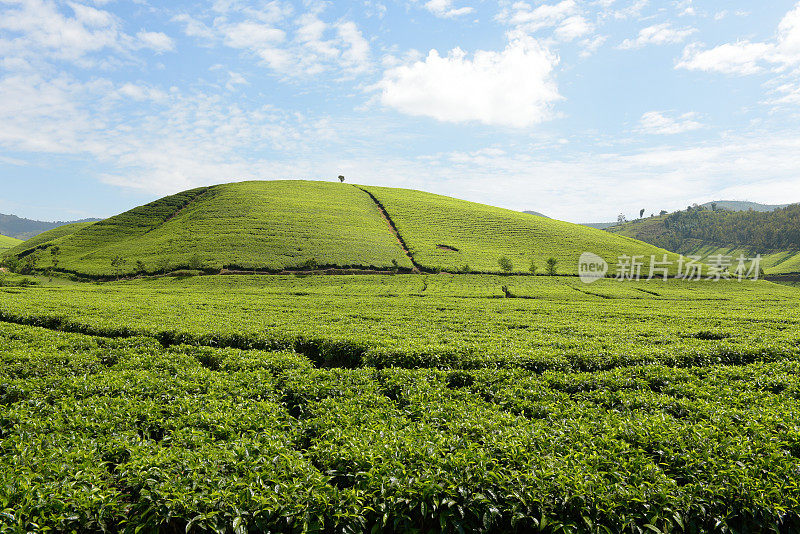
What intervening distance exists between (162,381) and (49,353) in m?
6.58

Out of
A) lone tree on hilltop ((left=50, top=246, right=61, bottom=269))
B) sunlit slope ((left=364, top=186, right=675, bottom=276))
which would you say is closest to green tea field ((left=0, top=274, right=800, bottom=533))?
sunlit slope ((left=364, top=186, right=675, bottom=276))

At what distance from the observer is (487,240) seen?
9031cm

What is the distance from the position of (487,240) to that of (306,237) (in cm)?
4414

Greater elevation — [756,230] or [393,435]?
[756,230]

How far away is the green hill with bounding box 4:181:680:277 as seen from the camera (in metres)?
69.4

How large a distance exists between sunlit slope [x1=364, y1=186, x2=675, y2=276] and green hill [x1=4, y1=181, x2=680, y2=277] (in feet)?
0.89

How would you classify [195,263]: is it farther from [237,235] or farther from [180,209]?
[180,209]

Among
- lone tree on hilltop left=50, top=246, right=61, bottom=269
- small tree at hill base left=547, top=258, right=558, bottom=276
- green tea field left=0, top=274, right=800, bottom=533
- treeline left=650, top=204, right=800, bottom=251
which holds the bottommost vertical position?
green tea field left=0, top=274, right=800, bottom=533

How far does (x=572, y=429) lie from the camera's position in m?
7.98

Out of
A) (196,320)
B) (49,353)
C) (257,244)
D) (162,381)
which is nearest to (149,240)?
(257,244)

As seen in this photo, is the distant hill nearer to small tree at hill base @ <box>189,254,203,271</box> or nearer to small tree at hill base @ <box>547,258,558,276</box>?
small tree at hill base @ <box>547,258,558,276</box>

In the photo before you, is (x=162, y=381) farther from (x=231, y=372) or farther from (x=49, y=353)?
(x=49, y=353)

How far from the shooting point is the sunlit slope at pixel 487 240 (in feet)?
246

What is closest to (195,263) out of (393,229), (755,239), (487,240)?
(393,229)
